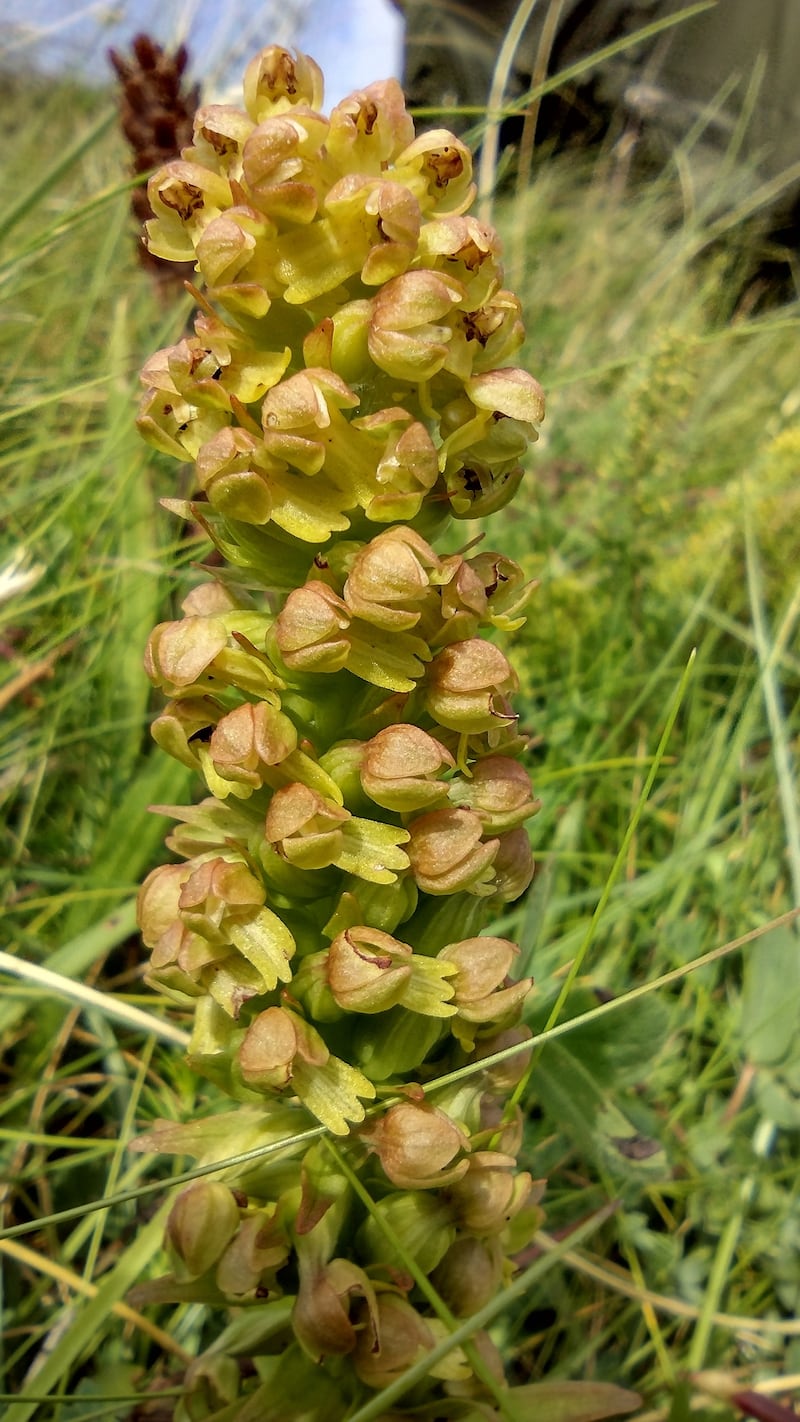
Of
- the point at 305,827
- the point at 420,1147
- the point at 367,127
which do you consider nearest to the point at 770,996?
the point at 420,1147

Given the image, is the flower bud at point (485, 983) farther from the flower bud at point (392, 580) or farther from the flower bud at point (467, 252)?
the flower bud at point (467, 252)

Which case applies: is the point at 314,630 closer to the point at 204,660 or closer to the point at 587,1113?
the point at 204,660

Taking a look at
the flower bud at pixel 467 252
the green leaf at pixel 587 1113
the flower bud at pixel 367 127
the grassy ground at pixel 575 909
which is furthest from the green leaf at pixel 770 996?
the flower bud at pixel 367 127

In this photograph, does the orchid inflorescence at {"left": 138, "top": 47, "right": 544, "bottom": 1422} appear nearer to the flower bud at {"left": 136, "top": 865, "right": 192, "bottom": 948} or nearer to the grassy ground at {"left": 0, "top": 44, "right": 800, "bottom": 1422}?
the flower bud at {"left": 136, "top": 865, "right": 192, "bottom": 948}

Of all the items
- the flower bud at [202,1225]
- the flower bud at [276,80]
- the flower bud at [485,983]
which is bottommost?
the flower bud at [202,1225]

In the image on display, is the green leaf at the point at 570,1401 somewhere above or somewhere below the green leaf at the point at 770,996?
above

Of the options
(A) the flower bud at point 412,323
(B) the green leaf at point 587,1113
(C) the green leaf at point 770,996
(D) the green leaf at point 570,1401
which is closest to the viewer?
(A) the flower bud at point 412,323

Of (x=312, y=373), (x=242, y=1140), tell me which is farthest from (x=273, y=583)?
(x=242, y=1140)
